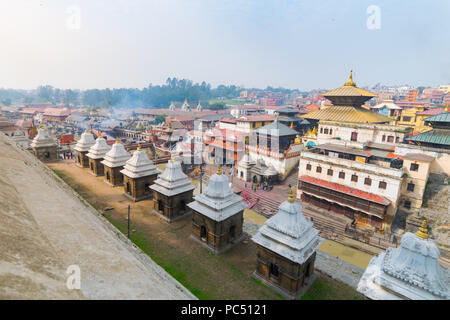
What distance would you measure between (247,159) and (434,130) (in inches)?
838

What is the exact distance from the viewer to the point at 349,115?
33875 mm

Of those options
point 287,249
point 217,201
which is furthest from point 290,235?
point 217,201

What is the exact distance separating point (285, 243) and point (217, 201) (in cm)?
546

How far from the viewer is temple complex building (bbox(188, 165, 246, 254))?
15.9 meters

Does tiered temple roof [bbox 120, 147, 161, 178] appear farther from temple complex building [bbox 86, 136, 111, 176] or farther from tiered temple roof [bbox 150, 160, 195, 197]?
temple complex building [bbox 86, 136, 111, 176]

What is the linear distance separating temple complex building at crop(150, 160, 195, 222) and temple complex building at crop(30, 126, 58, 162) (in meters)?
23.6

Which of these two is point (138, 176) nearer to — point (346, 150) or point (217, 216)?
point (217, 216)

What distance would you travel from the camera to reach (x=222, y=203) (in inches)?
634

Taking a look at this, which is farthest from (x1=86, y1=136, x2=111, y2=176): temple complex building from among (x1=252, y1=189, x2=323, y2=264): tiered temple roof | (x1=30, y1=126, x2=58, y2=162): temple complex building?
(x1=252, y1=189, x2=323, y2=264): tiered temple roof
